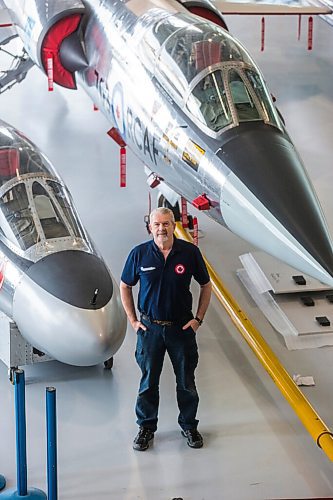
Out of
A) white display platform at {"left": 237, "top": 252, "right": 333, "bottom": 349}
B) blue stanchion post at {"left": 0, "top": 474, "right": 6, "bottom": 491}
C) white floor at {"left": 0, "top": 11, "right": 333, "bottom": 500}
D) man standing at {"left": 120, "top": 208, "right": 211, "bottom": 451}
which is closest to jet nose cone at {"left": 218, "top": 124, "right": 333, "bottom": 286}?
man standing at {"left": 120, "top": 208, "right": 211, "bottom": 451}

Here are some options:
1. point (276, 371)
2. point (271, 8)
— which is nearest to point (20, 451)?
point (276, 371)

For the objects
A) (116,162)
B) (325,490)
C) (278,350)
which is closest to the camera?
(325,490)

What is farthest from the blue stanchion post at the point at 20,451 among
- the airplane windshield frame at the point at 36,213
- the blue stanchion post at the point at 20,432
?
the airplane windshield frame at the point at 36,213

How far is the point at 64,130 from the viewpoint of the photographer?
40.9 feet

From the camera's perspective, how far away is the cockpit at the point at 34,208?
24.3 ft

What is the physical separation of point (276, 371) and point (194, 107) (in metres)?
2.09

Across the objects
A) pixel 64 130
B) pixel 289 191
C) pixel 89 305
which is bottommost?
pixel 64 130

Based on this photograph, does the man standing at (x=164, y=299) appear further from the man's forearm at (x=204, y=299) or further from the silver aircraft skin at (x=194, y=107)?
the silver aircraft skin at (x=194, y=107)

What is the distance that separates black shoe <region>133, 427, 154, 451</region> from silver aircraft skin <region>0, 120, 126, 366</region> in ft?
1.83

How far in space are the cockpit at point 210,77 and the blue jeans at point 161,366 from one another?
1762mm

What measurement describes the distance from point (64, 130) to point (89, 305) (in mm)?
5918

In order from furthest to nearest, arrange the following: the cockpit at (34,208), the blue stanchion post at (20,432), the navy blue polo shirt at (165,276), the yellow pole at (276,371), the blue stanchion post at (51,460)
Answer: the cockpit at (34,208) → the yellow pole at (276,371) → the navy blue polo shirt at (165,276) → the blue stanchion post at (20,432) → the blue stanchion post at (51,460)

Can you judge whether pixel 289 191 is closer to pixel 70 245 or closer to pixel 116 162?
pixel 70 245

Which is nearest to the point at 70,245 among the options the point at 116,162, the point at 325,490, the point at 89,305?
the point at 89,305
